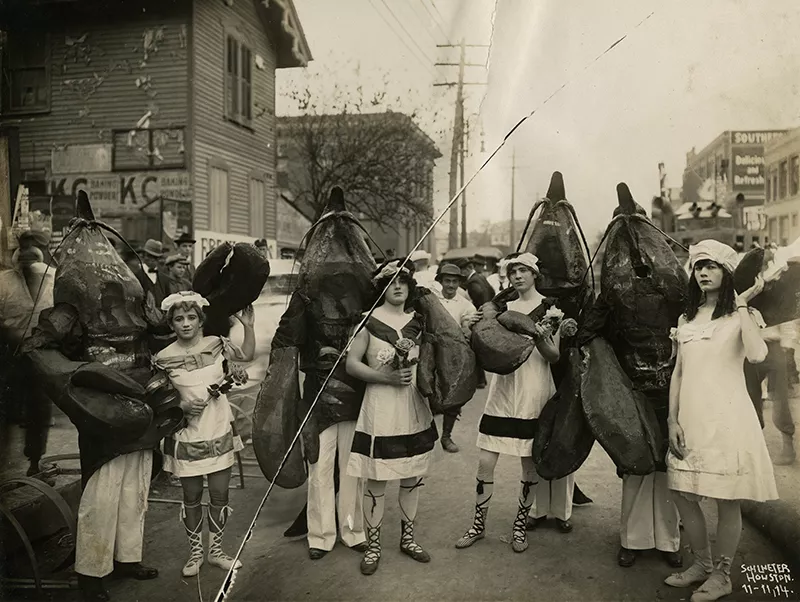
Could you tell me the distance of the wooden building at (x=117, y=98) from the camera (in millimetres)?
2836

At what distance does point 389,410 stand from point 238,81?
1.72 meters

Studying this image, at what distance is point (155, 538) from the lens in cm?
305

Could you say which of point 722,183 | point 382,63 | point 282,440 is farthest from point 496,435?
point 382,63

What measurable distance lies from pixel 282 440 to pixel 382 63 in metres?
1.80

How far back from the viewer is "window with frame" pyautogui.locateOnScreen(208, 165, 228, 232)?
9.71ft

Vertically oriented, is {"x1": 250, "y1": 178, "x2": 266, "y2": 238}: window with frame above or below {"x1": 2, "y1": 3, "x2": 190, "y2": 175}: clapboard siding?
below

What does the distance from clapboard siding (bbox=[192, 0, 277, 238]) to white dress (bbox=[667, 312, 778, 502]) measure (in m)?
2.05

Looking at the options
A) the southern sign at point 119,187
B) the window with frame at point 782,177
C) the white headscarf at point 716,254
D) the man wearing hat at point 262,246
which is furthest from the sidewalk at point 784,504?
the southern sign at point 119,187

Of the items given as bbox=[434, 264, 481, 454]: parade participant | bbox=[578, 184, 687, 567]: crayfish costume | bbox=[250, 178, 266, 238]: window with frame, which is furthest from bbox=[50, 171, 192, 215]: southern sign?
bbox=[434, 264, 481, 454]: parade participant

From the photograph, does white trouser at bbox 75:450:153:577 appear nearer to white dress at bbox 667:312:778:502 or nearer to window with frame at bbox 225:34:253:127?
window with frame at bbox 225:34:253:127

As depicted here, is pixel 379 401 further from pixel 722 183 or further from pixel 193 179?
pixel 722 183

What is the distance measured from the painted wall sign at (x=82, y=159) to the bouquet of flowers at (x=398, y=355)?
151 centimetres

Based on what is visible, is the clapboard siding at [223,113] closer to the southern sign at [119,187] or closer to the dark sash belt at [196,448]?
the southern sign at [119,187]

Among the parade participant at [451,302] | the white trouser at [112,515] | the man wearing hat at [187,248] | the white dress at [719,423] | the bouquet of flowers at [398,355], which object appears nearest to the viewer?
the white dress at [719,423]
